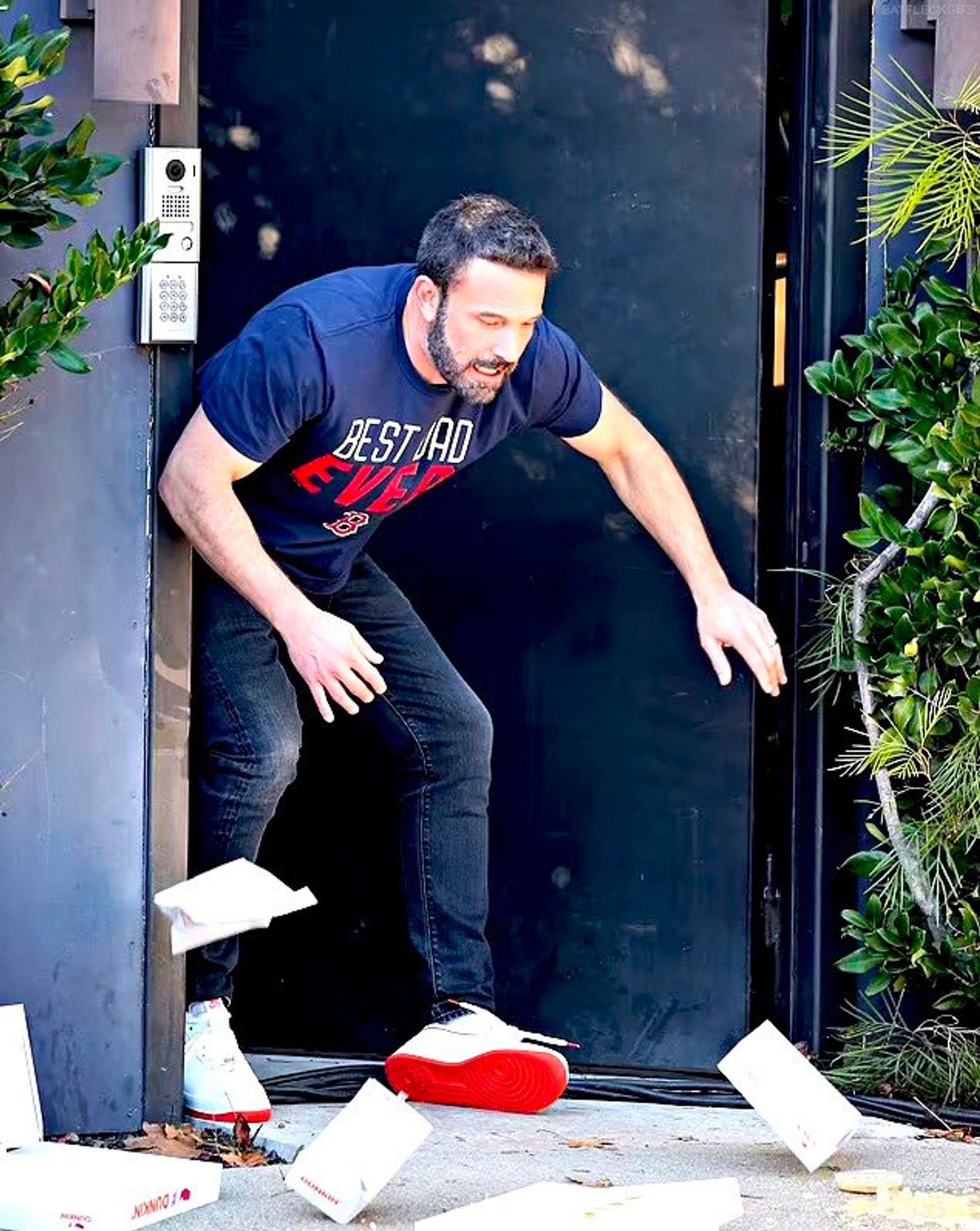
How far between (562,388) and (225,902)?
122 cm

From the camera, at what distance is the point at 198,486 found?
3.49m

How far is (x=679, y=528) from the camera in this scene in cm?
397

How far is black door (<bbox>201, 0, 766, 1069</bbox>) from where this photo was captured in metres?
4.21

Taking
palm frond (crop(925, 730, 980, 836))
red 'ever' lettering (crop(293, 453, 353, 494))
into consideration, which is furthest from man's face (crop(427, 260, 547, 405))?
palm frond (crop(925, 730, 980, 836))

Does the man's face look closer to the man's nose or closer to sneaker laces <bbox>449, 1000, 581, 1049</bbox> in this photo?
the man's nose

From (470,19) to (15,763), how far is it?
1860mm

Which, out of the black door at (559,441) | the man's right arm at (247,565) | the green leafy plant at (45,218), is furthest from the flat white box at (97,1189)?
the black door at (559,441)

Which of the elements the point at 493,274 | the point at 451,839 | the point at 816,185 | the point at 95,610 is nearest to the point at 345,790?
the point at 451,839

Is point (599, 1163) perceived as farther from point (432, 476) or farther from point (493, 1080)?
point (432, 476)

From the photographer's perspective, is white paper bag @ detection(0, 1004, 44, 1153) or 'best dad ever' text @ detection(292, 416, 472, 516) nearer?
white paper bag @ detection(0, 1004, 44, 1153)

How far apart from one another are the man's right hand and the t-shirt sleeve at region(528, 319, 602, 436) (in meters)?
0.68

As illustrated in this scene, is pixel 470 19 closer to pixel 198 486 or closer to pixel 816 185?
pixel 816 185

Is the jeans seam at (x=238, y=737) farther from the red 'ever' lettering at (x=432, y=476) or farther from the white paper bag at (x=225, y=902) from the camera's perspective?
the red 'ever' lettering at (x=432, y=476)

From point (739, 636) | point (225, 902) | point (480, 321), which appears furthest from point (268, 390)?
point (739, 636)
